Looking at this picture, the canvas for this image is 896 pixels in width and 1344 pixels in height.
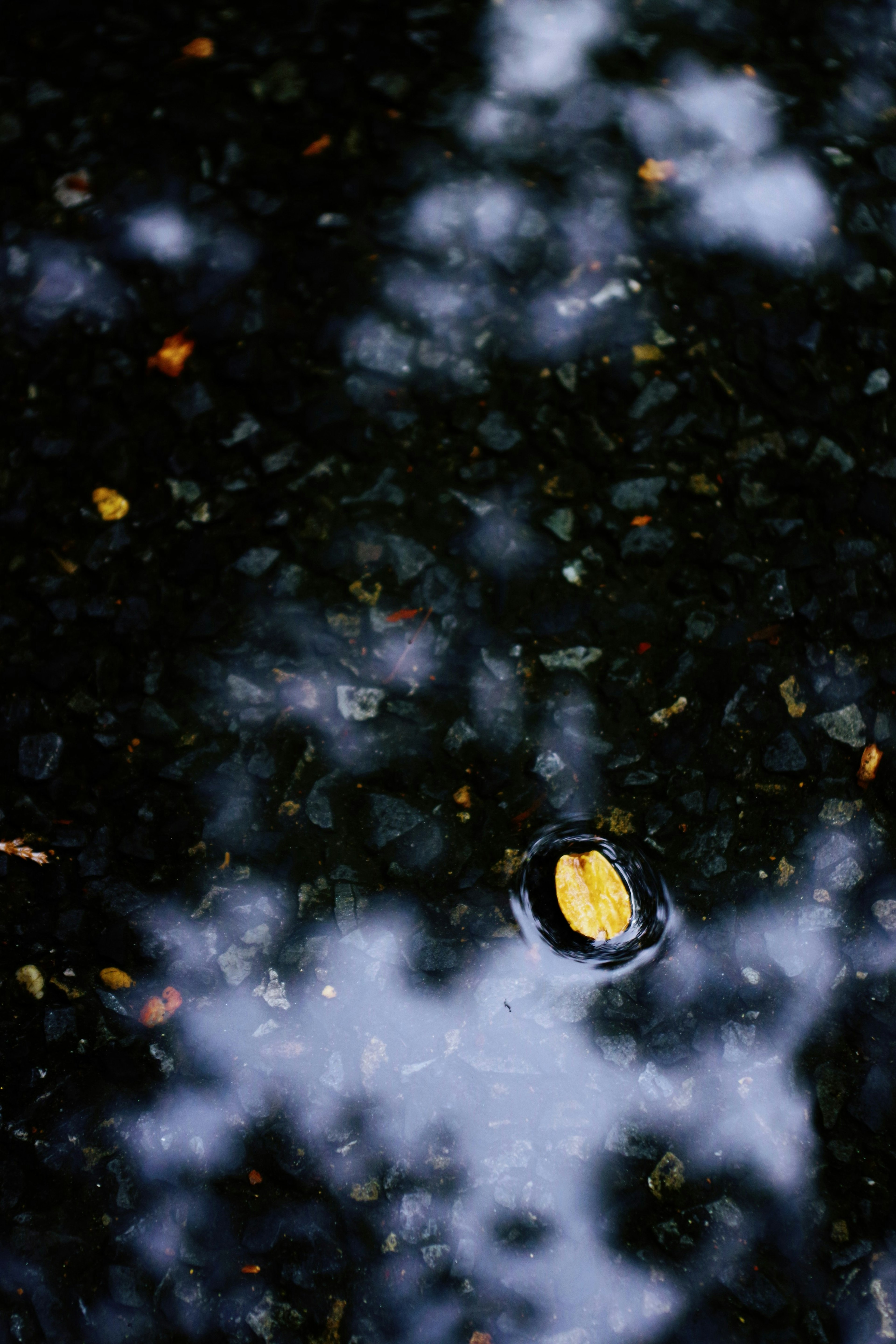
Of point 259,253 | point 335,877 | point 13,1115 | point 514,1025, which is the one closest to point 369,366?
point 259,253

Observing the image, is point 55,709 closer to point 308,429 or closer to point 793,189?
point 308,429

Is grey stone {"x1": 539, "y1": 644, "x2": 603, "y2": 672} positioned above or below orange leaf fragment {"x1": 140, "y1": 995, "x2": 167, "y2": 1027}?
above

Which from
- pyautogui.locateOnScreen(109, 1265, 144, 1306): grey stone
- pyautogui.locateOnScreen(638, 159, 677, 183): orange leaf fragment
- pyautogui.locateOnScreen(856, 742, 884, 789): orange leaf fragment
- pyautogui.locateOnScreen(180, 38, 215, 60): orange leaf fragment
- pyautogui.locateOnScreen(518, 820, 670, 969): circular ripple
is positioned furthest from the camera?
pyautogui.locateOnScreen(180, 38, 215, 60): orange leaf fragment

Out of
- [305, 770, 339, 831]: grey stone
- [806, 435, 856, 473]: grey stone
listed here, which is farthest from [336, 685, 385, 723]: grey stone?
[806, 435, 856, 473]: grey stone

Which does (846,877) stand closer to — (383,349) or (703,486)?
(703,486)

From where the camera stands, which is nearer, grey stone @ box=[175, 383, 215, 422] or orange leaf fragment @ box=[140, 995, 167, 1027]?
orange leaf fragment @ box=[140, 995, 167, 1027]

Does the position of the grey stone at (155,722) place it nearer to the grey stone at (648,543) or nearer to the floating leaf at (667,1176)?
the grey stone at (648,543)

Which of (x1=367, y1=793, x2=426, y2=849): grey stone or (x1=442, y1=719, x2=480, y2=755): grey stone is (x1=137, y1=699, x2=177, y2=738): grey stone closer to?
(x1=367, y1=793, x2=426, y2=849): grey stone

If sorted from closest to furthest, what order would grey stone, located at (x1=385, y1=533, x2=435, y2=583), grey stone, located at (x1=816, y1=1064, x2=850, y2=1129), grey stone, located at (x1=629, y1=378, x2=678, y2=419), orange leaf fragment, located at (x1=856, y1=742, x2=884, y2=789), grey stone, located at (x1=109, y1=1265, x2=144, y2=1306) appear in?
grey stone, located at (x1=109, y1=1265, x2=144, y2=1306), grey stone, located at (x1=816, y1=1064, x2=850, y2=1129), orange leaf fragment, located at (x1=856, y1=742, x2=884, y2=789), grey stone, located at (x1=385, y1=533, x2=435, y2=583), grey stone, located at (x1=629, y1=378, x2=678, y2=419)
